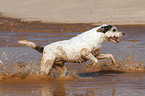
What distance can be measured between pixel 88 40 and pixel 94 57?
45 cm

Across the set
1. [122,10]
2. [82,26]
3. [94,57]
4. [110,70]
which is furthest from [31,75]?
[122,10]

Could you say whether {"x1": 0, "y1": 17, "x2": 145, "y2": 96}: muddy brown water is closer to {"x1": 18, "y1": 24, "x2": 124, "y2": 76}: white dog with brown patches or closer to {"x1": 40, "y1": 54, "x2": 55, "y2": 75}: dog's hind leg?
{"x1": 40, "y1": 54, "x2": 55, "y2": 75}: dog's hind leg

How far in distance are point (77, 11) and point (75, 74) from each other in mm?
16699

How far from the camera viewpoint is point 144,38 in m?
16.2

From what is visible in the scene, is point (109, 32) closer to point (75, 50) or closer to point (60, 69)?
point (75, 50)

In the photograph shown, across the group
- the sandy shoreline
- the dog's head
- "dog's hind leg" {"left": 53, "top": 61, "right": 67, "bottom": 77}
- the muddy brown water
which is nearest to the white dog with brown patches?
the dog's head

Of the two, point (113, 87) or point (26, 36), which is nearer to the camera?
point (113, 87)

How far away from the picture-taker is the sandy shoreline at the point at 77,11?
22.3 metres

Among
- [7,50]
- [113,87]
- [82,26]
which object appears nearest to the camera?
[113,87]

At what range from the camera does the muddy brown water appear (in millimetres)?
7332

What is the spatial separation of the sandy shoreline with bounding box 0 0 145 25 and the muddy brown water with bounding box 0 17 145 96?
443 centimetres

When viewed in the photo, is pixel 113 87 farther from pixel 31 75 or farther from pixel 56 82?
pixel 31 75

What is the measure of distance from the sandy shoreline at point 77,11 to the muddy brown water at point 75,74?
443 centimetres

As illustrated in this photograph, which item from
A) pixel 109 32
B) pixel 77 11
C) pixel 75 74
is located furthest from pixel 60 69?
pixel 77 11
